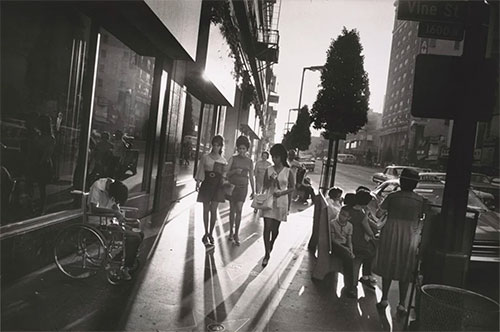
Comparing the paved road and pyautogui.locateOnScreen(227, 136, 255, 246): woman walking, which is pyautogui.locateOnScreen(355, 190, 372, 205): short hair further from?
the paved road

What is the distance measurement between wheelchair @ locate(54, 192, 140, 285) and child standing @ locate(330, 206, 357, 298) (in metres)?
2.53

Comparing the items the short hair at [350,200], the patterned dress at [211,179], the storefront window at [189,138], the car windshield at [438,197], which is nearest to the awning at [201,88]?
the storefront window at [189,138]

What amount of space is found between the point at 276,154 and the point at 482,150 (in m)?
32.0

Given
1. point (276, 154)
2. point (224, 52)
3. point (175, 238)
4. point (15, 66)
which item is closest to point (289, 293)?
point (276, 154)

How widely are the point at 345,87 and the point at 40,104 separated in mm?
10445

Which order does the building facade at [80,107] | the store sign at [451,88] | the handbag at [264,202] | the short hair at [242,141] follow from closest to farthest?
the store sign at [451,88] → the building facade at [80,107] → the handbag at [264,202] → the short hair at [242,141]

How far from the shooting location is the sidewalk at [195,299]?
3789 millimetres

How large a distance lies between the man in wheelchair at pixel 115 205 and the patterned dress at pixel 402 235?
2856 millimetres

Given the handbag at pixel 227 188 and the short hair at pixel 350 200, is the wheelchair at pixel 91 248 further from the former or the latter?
the short hair at pixel 350 200

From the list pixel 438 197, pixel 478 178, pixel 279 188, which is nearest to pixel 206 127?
pixel 438 197

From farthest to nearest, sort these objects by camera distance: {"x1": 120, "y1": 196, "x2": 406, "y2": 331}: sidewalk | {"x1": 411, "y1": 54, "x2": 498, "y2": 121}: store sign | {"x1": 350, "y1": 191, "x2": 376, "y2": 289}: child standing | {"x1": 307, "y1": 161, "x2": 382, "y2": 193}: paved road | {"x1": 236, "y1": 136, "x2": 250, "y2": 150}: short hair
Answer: {"x1": 307, "y1": 161, "x2": 382, "y2": 193}: paved road → {"x1": 236, "y1": 136, "x2": 250, "y2": 150}: short hair → {"x1": 350, "y1": 191, "x2": 376, "y2": 289}: child standing → {"x1": 120, "y1": 196, "x2": 406, "y2": 331}: sidewalk → {"x1": 411, "y1": 54, "x2": 498, "y2": 121}: store sign

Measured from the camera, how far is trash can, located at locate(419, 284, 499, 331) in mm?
2938

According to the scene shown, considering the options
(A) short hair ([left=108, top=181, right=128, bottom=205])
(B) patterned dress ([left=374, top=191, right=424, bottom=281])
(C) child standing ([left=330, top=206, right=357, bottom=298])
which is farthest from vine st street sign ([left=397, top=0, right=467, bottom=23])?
(A) short hair ([left=108, top=181, right=128, bottom=205])

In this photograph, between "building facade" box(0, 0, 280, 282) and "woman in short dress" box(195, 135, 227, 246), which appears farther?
"woman in short dress" box(195, 135, 227, 246)
